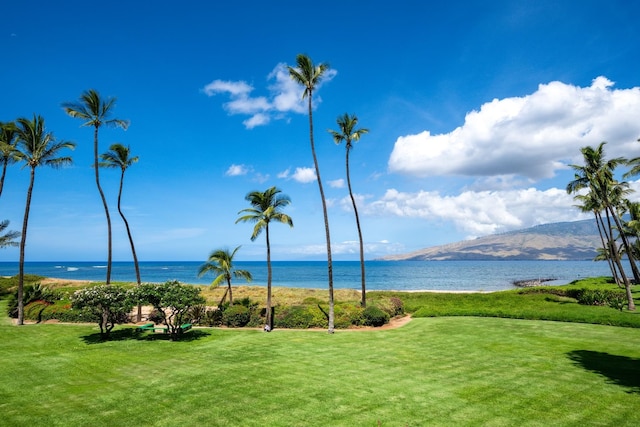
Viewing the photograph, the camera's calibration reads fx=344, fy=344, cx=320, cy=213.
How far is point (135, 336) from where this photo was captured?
2227 centimetres

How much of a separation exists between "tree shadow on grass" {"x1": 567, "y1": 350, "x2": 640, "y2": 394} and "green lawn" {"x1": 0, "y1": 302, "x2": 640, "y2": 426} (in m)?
0.05

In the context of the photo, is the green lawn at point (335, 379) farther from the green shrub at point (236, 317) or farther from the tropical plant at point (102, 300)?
the green shrub at point (236, 317)

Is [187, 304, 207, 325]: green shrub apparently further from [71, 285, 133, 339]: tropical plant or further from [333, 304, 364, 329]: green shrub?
[333, 304, 364, 329]: green shrub

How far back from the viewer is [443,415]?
9656 mm

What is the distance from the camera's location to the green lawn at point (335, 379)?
9.77 m

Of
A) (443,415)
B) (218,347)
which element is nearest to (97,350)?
(218,347)

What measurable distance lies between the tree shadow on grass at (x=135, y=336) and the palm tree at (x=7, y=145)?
15.6 meters

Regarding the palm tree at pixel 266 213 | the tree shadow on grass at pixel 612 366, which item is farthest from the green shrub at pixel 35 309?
the tree shadow on grass at pixel 612 366

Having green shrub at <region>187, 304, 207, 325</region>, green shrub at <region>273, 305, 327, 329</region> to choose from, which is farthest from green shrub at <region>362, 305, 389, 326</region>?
green shrub at <region>187, 304, 207, 325</region>

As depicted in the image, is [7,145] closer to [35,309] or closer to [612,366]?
[35,309]

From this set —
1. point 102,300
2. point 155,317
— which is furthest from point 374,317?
point 155,317

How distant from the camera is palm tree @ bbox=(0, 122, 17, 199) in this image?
25.8 metres

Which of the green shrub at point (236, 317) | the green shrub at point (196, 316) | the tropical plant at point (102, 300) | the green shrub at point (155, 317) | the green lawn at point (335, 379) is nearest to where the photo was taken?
the green lawn at point (335, 379)

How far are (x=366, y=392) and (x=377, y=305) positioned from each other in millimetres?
16973
